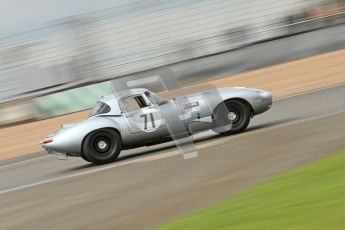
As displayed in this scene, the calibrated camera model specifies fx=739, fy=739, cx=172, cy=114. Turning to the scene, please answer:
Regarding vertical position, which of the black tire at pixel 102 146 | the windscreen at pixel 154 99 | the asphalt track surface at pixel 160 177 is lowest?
the asphalt track surface at pixel 160 177

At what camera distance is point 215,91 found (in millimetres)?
12086

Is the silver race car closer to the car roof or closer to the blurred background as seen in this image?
the car roof

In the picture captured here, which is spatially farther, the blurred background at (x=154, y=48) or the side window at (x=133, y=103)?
the blurred background at (x=154, y=48)

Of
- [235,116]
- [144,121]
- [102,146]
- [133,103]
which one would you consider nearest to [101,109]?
[133,103]

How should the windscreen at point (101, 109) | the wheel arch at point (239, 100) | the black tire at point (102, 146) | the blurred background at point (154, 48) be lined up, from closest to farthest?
the black tire at point (102, 146)
the wheel arch at point (239, 100)
the windscreen at point (101, 109)
the blurred background at point (154, 48)

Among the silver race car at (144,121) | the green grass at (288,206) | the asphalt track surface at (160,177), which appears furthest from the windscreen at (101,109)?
the green grass at (288,206)

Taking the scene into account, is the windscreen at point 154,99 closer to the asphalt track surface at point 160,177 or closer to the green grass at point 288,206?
the asphalt track surface at point 160,177

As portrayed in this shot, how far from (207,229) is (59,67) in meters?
16.7

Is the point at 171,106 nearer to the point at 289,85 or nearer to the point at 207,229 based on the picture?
the point at 207,229

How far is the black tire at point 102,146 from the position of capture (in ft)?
38.4

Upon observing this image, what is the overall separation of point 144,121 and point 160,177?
8.49 ft

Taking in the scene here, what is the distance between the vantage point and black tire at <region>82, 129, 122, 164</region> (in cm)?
1170

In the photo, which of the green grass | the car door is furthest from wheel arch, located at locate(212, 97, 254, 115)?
the green grass

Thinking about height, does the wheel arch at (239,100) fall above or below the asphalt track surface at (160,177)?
above
